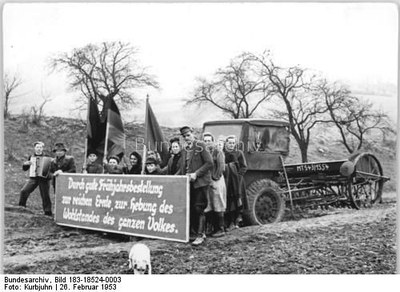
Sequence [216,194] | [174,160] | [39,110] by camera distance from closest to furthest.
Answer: [216,194] → [174,160] → [39,110]

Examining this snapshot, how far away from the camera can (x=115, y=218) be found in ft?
20.9

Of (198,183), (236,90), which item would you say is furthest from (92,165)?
(236,90)

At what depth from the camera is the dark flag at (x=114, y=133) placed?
6.54m

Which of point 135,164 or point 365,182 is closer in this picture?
point 135,164

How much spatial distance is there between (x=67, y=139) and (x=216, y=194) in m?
1.82

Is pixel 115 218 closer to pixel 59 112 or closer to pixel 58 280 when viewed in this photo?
pixel 58 280

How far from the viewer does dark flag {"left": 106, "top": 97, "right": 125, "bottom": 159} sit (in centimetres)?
654

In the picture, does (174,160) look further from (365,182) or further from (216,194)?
(365,182)

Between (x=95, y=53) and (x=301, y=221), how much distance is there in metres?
2.87

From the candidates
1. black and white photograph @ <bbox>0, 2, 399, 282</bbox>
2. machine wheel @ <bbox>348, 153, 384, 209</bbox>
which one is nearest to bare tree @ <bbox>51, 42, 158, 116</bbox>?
black and white photograph @ <bbox>0, 2, 399, 282</bbox>

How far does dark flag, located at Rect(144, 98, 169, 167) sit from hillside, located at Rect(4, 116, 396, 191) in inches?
3.1

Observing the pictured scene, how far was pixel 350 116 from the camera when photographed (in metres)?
6.47

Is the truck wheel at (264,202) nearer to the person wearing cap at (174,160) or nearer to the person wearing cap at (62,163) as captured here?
the person wearing cap at (174,160)

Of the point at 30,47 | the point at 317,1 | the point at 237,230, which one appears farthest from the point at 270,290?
the point at 30,47
